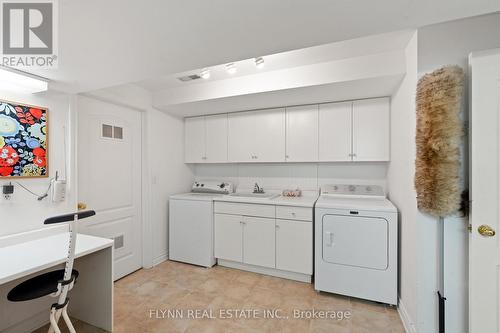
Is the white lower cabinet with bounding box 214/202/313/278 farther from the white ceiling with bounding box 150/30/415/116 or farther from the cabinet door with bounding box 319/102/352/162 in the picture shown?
the white ceiling with bounding box 150/30/415/116

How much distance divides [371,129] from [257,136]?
140 cm

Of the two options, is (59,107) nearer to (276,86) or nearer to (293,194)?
(276,86)

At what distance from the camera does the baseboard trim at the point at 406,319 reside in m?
1.66

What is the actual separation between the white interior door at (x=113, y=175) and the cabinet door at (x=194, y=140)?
29.8 inches

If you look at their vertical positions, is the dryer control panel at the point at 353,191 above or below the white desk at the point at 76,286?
above

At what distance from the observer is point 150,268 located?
2885 millimetres

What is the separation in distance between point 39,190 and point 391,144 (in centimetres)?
342

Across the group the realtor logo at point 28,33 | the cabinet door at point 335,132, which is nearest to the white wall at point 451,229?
the cabinet door at point 335,132

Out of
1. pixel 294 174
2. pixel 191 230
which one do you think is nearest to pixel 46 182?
Result: pixel 191 230

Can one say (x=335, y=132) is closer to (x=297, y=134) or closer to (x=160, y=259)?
(x=297, y=134)

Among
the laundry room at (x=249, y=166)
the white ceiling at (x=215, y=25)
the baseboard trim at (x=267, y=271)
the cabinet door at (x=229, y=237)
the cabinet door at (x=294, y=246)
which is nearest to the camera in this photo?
the white ceiling at (x=215, y=25)

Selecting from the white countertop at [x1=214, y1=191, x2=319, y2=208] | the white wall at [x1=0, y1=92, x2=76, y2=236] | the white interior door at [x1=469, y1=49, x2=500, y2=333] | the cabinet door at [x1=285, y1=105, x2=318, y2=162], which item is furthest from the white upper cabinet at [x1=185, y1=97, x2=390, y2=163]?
the white wall at [x1=0, y1=92, x2=76, y2=236]

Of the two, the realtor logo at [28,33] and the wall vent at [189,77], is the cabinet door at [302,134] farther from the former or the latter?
the realtor logo at [28,33]

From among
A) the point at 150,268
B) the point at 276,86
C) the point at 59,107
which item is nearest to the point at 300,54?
the point at 276,86
